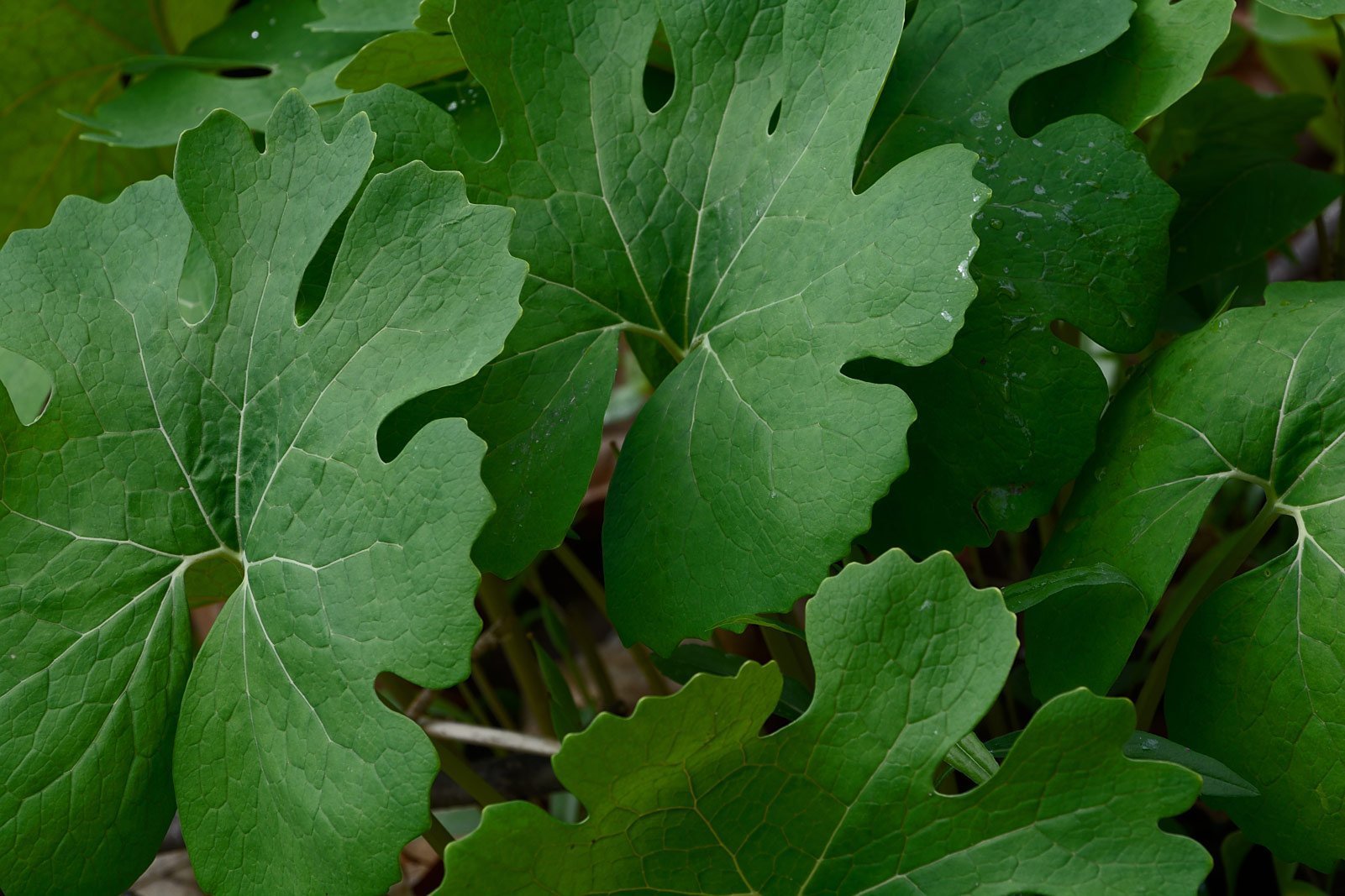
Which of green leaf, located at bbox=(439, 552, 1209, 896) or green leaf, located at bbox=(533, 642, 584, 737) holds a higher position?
green leaf, located at bbox=(439, 552, 1209, 896)

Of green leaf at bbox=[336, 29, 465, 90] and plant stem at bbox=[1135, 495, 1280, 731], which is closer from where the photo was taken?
plant stem at bbox=[1135, 495, 1280, 731]

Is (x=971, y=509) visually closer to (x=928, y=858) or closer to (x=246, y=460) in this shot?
(x=928, y=858)

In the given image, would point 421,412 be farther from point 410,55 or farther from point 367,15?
point 367,15

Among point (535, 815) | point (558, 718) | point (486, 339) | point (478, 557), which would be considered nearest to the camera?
point (535, 815)

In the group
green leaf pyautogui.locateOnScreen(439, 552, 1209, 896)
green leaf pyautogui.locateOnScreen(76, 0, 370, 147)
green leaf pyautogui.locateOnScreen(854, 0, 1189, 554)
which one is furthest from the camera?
green leaf pyautogui.locateOnScreen(76, 0, 370, 147)

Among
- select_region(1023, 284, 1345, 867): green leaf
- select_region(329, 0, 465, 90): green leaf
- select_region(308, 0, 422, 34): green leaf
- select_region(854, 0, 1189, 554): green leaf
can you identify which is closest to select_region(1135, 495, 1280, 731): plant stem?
select_region(1023, 284, 1345, 867): green leaf

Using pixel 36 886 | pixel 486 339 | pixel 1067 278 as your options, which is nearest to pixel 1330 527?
pixel 1067 278

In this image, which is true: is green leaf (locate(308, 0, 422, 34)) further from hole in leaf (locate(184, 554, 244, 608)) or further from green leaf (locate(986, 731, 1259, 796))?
green leaf (locate(986, 731, 1259, 796))
